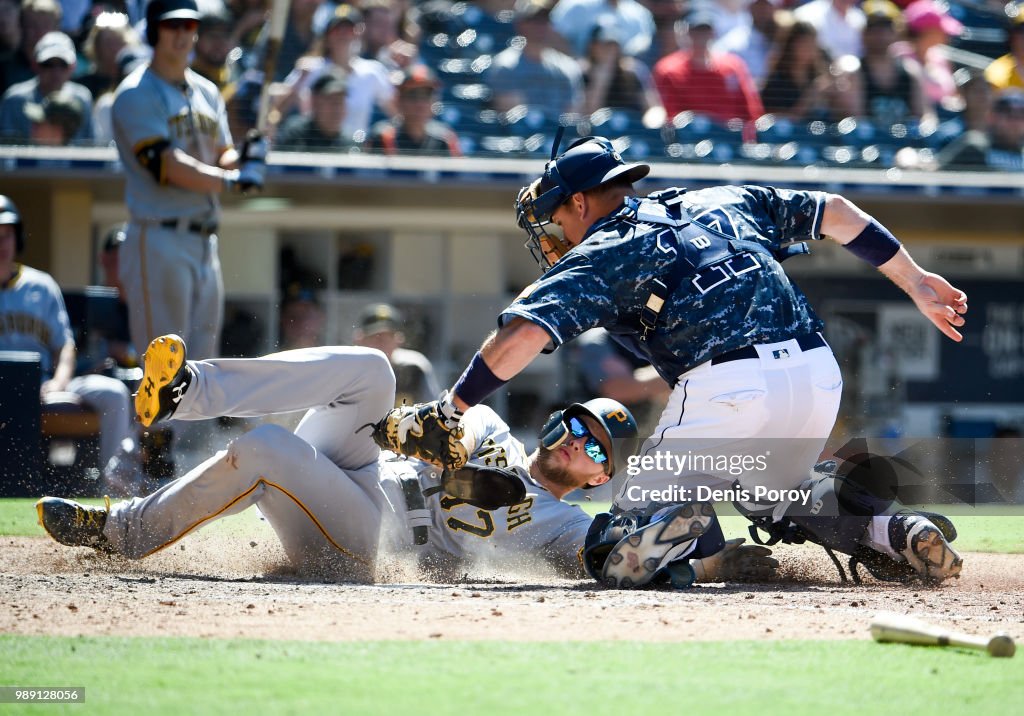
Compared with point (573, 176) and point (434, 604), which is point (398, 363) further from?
point (434, 604)

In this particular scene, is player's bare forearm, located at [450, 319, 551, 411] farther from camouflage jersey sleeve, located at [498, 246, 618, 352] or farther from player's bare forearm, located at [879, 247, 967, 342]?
player's bare forearm, located at [879, 247, 967, 342]

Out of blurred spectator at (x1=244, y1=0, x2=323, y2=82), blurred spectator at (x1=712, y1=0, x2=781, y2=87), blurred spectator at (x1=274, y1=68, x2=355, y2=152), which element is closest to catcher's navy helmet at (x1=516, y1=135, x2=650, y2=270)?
blurred spectator at (x1=274, y1=68, x2=355, y2=152)

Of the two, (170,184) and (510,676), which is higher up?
(170,184)

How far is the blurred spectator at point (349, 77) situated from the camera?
1039 centimetres

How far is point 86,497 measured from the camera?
6633mm

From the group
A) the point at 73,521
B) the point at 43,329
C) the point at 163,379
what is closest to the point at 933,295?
the point at 163,379

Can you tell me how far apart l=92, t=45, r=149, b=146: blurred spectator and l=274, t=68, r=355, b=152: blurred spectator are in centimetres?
122

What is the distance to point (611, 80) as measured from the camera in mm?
11305

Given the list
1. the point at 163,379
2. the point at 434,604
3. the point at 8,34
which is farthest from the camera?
the point at 8,34

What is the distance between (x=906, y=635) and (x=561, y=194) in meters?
1.88

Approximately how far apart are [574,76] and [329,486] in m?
7.61

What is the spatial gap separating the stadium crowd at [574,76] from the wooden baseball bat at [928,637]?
766cm

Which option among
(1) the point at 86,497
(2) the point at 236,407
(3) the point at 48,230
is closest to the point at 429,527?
(2) the point at 236,407

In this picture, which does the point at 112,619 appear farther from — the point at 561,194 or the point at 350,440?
the point at 561,194
